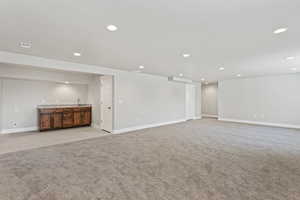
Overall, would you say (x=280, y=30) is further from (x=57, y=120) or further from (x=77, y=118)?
(x=57, y=120)

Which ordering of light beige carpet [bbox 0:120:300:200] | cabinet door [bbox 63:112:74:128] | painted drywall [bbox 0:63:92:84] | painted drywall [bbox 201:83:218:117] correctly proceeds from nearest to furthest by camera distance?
light beige carpet [bbox 0:120:300:200] → painted drywall [bbox 0:63:92:84] → cabinet door [bbox 63:112:74:128] → painted drywall [bbox 201:83:218:117]

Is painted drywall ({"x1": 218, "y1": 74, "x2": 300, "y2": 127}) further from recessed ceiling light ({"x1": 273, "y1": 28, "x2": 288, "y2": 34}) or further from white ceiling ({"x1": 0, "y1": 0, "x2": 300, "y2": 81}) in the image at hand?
recessed ceiling light ({"x1": 273, "y1": 28, "x2": 288, "y2": 34})

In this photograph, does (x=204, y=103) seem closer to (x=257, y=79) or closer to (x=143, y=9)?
(x=257, y=79)

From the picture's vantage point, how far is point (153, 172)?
7.88 ft

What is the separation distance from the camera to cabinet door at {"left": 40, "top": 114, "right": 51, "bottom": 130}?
5109 millimetres

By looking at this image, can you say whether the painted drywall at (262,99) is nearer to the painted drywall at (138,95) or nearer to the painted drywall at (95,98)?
the painted drywall at (138,95)

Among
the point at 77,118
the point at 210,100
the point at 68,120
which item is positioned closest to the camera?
the point at 68,120

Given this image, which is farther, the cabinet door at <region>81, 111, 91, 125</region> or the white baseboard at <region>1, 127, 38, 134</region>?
the cabinet door at <region>81, 111, 91, 125</region>

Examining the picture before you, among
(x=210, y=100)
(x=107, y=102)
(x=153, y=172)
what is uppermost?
(x=210, y=100)

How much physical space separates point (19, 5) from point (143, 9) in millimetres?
1510

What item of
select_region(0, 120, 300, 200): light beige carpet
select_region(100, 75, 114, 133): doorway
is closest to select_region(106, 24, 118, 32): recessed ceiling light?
select_region(0, 120, 300, 200): light beige carpet

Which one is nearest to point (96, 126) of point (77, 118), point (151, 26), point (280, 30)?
point (77, 118)

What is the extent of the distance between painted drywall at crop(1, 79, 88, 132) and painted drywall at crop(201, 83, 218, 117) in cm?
894

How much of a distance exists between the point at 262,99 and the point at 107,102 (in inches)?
299
